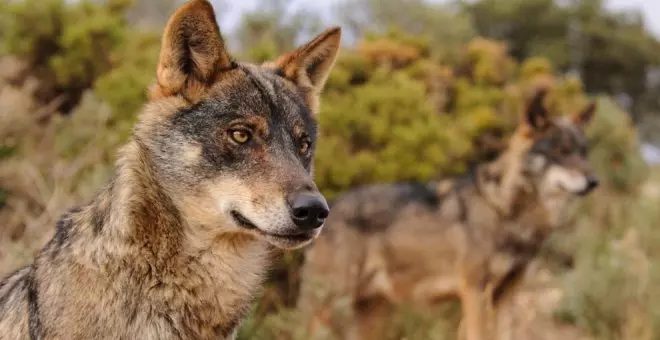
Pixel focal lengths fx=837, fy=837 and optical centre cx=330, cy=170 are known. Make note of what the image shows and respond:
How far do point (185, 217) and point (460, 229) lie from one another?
5.88 metres

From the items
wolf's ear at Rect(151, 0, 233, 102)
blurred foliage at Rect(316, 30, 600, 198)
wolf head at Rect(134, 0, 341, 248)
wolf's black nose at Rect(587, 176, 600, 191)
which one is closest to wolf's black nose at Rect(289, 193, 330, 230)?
wolf head at Rect(134, 0, 341, 248)

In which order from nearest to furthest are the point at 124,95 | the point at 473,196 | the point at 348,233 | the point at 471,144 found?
the point at 348,233, the point at 473,196, the point at 124,95, the point at 471,144

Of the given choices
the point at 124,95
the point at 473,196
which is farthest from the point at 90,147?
the point at 473,196

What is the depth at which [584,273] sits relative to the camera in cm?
1054

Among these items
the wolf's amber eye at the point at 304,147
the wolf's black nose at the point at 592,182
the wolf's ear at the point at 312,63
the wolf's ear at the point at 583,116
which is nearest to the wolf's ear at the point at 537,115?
the wolf's ear at the point at 583,116

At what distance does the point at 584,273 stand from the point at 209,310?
8144 mm

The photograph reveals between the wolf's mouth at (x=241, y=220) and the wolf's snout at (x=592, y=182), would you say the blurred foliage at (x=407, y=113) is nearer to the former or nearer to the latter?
the wolf's snout at (x=592, y=182)

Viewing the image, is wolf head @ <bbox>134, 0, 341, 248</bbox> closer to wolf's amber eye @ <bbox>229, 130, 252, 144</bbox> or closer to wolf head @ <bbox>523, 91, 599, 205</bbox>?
wolf's amber eye @ <bbox>229, 130, 252, 144</bbox>

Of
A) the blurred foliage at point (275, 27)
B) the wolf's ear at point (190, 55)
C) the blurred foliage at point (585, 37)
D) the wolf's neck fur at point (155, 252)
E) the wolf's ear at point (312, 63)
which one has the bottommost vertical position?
the blurred foliage at point (585, 37)

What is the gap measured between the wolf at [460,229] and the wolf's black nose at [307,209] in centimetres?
469

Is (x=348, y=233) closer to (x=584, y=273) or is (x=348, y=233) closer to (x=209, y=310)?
(x=584, y=273)

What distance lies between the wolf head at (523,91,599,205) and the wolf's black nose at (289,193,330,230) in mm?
6439

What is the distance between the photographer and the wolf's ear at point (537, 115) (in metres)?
9.21

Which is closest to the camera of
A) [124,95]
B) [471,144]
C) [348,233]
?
[348,233]
